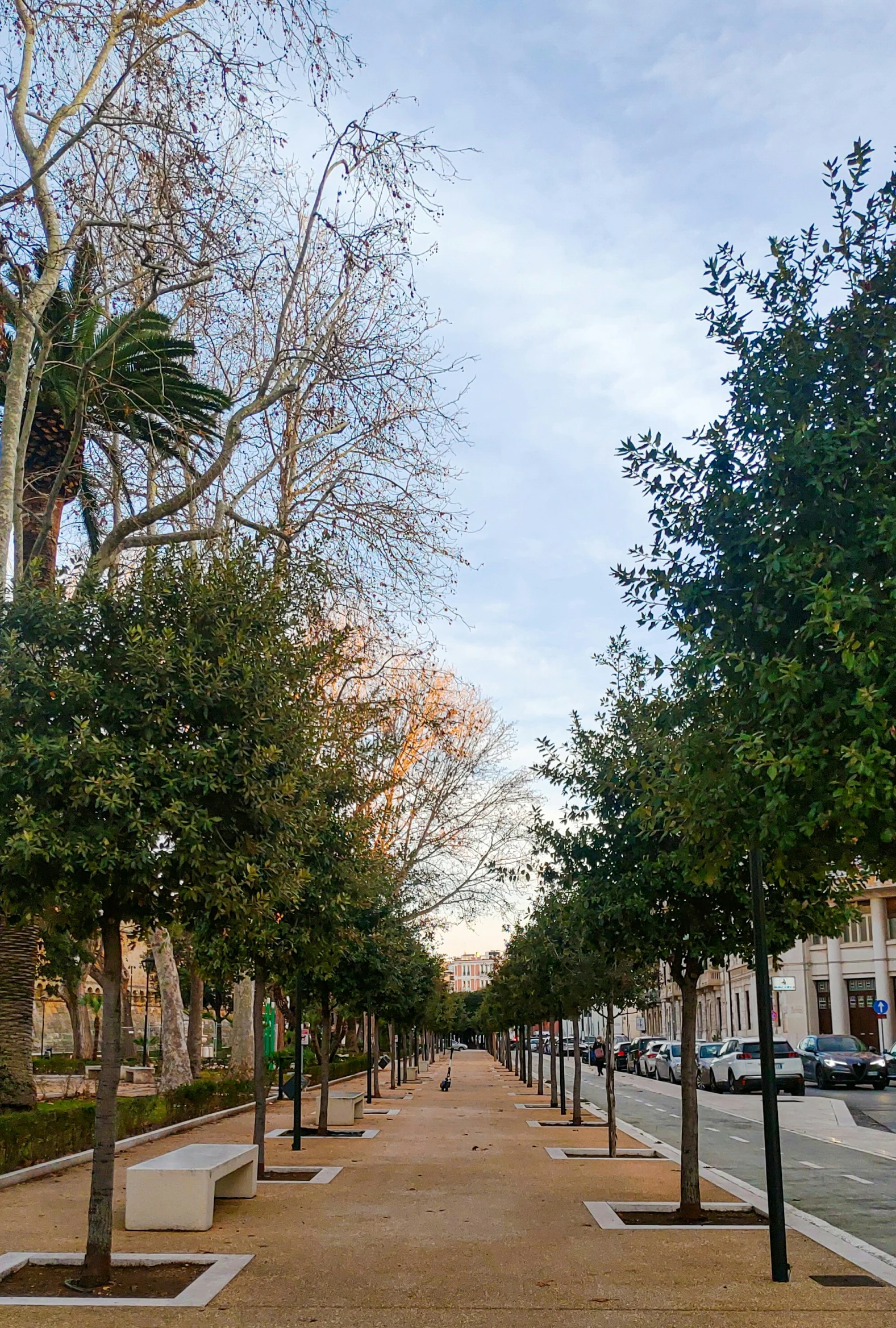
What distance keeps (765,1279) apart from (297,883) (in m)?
4.31

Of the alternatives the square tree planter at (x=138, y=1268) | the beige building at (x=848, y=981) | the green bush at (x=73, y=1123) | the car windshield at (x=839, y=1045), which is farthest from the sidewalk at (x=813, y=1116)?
the beige building at (x=848, y=981)

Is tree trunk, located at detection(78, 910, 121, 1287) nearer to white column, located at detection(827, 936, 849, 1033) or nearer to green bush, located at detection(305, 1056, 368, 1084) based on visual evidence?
green bush, located at detection(305, 1056, 368, 1084)

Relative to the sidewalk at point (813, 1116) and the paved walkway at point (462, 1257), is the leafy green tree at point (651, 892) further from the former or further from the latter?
the sidewalk at point (813, 1116)

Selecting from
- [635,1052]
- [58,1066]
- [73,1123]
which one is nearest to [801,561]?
[73,1123]

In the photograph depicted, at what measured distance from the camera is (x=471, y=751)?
126 ft

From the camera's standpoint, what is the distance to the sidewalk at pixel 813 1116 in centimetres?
2055

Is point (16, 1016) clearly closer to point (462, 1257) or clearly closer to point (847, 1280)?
point (462, 1257)

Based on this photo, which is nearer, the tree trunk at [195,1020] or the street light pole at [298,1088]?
the street light pole at [298,1088]

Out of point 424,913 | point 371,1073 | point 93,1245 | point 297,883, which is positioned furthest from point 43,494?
point 424,913

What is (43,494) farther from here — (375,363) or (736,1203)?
(736,1203)

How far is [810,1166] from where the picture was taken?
55.7 feet

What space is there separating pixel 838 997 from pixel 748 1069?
34.1 meters

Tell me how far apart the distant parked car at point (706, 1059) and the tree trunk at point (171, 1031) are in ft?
55.2

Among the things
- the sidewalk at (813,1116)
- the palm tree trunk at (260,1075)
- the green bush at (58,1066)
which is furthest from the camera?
the green bush at (58,1066)
